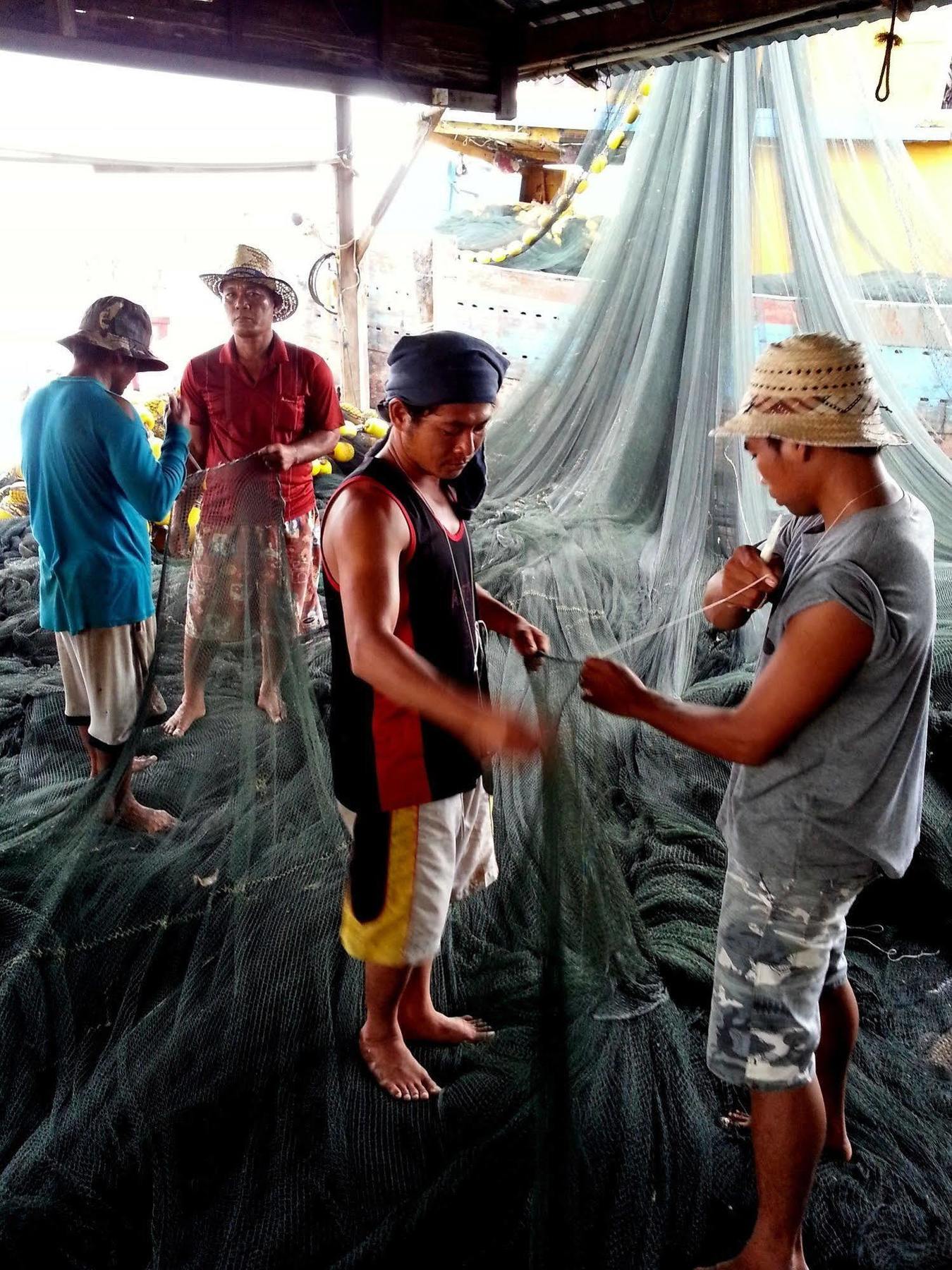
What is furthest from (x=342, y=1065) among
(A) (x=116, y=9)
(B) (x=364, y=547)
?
(A) (x=116, y=9)

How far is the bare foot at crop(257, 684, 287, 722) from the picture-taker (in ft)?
8.54

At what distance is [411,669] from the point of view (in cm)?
159

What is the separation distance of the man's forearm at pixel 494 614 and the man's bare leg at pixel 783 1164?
3.54 feet

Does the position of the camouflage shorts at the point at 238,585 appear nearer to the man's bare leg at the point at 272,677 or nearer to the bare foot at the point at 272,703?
the man's bare leg at the point at 272,677

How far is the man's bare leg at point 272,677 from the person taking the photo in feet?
8.55

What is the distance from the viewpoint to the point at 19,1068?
203cm

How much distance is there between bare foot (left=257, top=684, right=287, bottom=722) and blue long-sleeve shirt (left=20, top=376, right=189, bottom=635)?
1.89 ft

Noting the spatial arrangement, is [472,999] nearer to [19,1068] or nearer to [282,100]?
[19,1068]

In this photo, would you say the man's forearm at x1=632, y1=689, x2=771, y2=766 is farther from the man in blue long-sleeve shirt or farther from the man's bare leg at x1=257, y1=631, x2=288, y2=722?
the man in blue long-sleeve shirt

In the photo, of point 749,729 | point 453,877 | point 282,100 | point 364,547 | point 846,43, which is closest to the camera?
point 749,729

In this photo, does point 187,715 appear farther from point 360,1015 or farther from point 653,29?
point 653,29

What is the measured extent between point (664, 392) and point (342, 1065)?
13.0 ft

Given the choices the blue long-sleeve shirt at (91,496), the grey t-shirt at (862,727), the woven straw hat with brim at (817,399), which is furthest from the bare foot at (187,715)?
the woven straw hat with brim at (817,399)

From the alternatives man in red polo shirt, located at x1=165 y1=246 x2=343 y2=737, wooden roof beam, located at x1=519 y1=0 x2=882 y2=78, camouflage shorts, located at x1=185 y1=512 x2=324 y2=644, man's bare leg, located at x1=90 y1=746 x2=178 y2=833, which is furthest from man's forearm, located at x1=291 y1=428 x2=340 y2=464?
wooden roof beam, located at x1=519 y1=0 x2=882 y2=78
